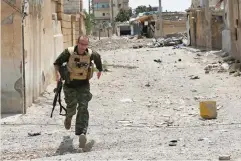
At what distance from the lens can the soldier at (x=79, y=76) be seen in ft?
A: 18.1

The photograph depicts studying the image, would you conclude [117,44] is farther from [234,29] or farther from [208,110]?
[208,110]

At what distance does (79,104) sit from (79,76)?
1.16ft

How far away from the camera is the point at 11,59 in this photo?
287 inches

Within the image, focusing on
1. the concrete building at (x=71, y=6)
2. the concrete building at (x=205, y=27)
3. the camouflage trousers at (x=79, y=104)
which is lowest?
the camouflage trousers at (x=79, y=104)

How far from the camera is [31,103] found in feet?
26.3

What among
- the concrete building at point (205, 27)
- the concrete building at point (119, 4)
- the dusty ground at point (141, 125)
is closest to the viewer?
the dusty ground at point (141, 125)

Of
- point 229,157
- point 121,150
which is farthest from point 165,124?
point 229,157

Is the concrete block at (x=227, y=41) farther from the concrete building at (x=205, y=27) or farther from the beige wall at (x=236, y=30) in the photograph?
the concrete building at (x=205, y=27)

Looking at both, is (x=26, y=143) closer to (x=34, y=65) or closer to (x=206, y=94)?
(x=34, y=65)

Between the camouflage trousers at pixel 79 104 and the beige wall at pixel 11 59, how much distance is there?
1844 millimetres

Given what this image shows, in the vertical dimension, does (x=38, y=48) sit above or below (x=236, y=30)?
below

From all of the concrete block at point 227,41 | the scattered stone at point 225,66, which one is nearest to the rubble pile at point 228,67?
the scattered stone at point 225,66

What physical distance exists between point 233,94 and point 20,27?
4.47m

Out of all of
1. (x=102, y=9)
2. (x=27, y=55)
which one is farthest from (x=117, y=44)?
(x=102, y=9)
